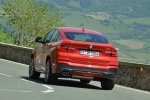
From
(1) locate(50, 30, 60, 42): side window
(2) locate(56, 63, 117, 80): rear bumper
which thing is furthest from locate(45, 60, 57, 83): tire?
(1) locate(50, 30, 60, 42): side window

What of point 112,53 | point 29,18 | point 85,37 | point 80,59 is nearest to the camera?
point 80,59

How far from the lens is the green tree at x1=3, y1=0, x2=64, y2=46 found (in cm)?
7438

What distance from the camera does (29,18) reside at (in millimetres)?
78000

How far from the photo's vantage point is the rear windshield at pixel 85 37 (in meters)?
14.6

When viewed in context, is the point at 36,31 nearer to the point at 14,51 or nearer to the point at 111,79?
the point at 14,51

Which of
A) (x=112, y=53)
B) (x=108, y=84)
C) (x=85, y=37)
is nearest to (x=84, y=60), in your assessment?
(x=112, y=53)

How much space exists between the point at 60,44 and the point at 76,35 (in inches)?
31.5

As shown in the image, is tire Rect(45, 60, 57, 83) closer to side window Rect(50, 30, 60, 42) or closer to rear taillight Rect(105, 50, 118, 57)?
side window Rect(50, 30, 60, 42)

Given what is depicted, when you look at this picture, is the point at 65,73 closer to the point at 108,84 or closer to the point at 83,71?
the point at 83,71

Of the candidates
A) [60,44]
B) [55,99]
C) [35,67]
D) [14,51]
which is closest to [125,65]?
[35,67]

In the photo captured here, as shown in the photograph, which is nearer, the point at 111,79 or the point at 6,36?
the point at 111,79

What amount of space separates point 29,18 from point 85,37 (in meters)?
63.6

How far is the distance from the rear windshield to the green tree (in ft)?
189

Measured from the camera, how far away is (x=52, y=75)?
14.4 m
